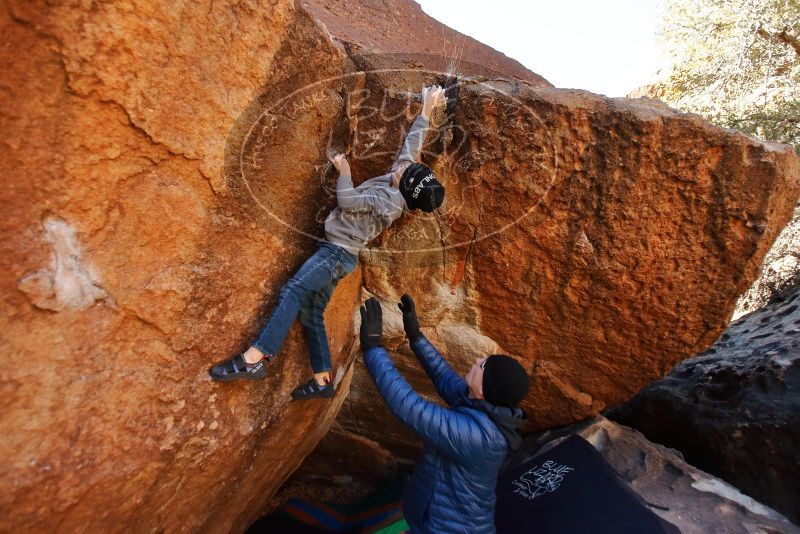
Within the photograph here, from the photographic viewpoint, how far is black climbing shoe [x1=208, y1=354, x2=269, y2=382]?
250 centimetres

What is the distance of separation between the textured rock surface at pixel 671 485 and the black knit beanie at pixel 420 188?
7.26ft

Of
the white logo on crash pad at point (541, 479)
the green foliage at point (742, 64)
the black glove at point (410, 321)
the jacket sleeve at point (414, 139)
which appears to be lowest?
the white logo on crash pad at point (541, 479)

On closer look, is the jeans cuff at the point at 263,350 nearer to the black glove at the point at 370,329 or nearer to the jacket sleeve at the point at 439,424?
the black glove at the point at 370,329

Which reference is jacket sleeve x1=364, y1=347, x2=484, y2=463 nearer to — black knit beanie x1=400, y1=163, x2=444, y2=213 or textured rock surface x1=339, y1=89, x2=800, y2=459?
black knit beanie x1=400, y1=163, x2=444, y2=213

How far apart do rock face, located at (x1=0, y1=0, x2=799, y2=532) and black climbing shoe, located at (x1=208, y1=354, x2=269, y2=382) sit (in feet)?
0.23

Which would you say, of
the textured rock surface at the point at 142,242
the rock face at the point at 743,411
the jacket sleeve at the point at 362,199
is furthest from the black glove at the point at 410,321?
the rock face at the point at 743,411

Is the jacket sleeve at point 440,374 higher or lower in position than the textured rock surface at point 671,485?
higher

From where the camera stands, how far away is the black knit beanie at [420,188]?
251 centimetres

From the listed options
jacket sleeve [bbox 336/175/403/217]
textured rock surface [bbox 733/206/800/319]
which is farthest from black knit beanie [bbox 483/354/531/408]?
textured rock surface [bbox 733/206/800/319]

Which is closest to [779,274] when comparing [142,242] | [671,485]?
[671,485]

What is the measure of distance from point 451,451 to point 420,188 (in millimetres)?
1313

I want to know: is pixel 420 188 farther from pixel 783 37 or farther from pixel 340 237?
pixel 783 37

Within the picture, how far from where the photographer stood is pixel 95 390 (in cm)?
210

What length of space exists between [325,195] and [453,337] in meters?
1.38
